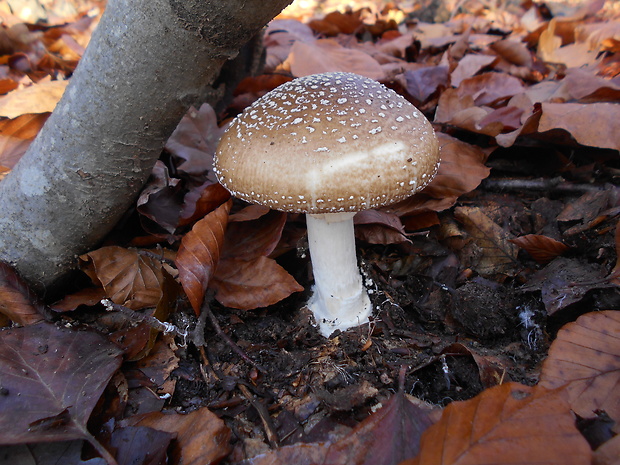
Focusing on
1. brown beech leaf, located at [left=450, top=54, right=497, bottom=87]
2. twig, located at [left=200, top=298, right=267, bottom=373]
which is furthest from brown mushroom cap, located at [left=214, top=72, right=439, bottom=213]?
brown beech leaf, located at [left=450, top=54, right=497, bottom=87]

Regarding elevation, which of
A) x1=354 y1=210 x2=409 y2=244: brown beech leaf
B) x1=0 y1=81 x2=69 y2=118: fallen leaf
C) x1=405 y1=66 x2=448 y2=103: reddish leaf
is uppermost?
x1=0 y1=81 x2=69 y2=118: fallen leaf

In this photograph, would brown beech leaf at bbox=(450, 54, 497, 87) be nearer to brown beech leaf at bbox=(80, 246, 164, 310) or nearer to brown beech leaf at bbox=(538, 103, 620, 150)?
brown beech leaf at bbox=(538, 103, 620, 150)

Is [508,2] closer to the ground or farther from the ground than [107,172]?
closer to the ground

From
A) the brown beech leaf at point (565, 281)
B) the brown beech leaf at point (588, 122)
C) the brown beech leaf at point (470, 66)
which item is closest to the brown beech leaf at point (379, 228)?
the brown beech leaf at point (565, 281)

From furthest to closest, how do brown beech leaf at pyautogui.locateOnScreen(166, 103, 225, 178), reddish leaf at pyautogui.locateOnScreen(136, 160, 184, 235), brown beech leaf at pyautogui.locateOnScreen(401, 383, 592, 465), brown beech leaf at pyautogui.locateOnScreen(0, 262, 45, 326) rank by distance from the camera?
brown beech leaf at pyautogui.locateOnScreen(166, 103, 225, 178)
reddish leaf at pyautogui.locateOnScreen(136, 160, 184, 235)
brown beech leaf at pyautogui.locateOnScreen(0, 262, 45, 326)
brown beech leaf at pyautogui.locateOnScreen(401, 383, 592, 465)

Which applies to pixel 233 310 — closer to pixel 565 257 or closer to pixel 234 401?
pixel 234 401

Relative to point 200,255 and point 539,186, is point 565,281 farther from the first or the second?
point 200,255

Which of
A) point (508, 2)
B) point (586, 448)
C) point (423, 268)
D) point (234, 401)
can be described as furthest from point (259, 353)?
point (508, 2)
